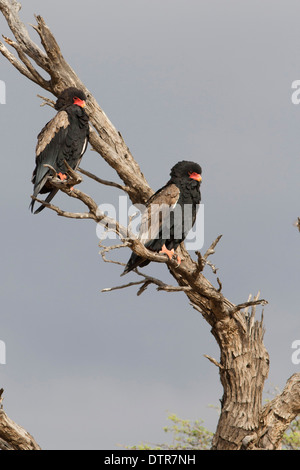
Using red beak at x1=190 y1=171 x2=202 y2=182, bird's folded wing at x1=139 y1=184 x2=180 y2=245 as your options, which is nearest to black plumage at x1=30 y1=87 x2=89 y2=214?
bird's folded wing at x1=139 y1=184 x2=180 y2=245

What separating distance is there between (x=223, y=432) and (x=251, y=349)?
129cm

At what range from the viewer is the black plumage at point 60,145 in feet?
28.8

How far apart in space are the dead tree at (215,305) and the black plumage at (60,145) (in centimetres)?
135

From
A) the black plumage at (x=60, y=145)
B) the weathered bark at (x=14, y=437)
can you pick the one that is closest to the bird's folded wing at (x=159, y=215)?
the black plumage at (x=60, y=145)

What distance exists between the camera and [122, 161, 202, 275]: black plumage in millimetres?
8500

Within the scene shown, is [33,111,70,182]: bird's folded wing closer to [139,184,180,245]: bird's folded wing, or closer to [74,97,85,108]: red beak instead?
[74,97,85,108]: red beak

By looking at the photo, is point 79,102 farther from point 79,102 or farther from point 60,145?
point 60,145

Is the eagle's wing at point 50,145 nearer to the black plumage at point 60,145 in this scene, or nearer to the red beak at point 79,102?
the black plumage at point 60,145

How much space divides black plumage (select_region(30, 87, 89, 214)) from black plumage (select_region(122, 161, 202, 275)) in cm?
132

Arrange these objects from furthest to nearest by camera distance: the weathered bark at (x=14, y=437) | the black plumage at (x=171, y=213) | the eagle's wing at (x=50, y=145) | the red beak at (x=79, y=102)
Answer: the red beak at (x=79, y=102)
the eagle's wing at (x=50, y=145)
the black plumage at (x=171, y=213)
the weathered bark at (x=14, y=437)

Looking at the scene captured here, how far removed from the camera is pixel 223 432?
29.1 ft

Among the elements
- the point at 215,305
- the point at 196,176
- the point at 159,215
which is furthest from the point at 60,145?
the point at 215,305
